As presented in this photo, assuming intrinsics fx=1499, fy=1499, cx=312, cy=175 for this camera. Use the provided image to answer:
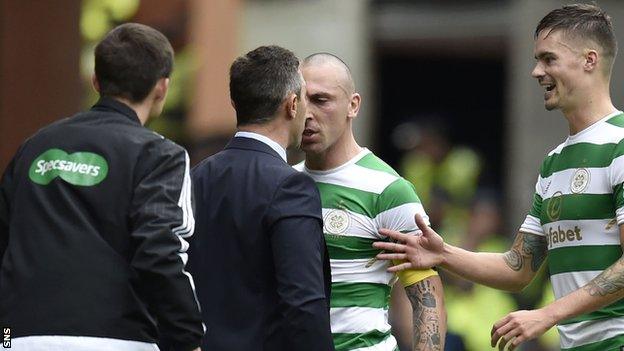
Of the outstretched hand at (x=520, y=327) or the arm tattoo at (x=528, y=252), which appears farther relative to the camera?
the arm tattoo at (x=528, y=252)

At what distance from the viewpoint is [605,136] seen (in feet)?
20.0

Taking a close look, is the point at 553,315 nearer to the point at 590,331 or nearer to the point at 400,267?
the point at 590,331

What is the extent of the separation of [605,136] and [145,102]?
6.16 ft

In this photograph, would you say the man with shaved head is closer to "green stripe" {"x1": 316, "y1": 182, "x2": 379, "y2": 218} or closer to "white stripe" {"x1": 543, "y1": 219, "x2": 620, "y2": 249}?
"green stripe" {"x1": 316, "y1": 182, "x2": 379, "y2": 218}

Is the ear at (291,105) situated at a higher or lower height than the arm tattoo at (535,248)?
higher

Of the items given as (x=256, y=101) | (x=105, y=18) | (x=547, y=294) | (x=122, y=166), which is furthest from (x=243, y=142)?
(x=105, y=18)

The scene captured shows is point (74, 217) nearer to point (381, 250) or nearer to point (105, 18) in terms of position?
point (381, 250)

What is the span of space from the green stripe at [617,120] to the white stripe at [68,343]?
2.19 meters

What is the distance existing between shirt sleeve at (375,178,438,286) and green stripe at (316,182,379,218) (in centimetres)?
4

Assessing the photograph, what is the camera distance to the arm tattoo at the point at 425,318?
6312 millimetres

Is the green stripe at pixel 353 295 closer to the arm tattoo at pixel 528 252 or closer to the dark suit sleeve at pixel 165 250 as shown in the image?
the arm tattoo at pixel 528 252

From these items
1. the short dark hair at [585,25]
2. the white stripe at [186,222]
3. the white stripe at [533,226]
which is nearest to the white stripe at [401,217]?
the white stripe at [533,226]

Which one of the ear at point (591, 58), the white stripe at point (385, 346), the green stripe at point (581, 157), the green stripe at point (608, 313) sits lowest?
the white stripe at point (385, 346)

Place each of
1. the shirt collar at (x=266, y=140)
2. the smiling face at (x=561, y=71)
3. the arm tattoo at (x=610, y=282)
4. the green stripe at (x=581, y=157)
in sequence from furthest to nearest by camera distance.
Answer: the smiling face at (x=561, y=71) < the green stripe at (x=581, y=157) < the shirt collar at (x=266, y=140) < the arm tattoo at (x=610, y=282)
